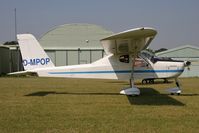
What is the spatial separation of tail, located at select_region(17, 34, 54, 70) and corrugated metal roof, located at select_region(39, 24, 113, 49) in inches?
1395

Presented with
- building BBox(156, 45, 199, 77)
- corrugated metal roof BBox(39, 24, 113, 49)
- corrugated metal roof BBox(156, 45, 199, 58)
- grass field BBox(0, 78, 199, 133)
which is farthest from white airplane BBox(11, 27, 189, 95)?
corrugated metal roof BBox(156, 45, 199, 58)

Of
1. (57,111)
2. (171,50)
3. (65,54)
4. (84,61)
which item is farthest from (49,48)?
(57,111)

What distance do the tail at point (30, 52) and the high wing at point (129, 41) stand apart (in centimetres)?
319

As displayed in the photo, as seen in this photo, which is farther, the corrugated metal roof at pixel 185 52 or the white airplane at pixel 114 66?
the corrugated metal roof at pixel 185 52

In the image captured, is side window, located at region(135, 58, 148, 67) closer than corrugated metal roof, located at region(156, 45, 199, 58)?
Yes

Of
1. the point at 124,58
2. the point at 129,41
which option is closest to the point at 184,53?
the point at 124,58

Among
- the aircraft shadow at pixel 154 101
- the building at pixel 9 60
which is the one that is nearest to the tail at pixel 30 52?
the aircraft shadow at pixel 154 101

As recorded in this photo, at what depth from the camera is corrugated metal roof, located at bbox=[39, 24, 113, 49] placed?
50750mm

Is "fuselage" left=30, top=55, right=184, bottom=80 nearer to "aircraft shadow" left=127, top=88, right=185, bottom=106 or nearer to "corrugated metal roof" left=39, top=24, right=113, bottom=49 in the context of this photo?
"aircraft shadow" left=127, top=88, right=185, bottom=106

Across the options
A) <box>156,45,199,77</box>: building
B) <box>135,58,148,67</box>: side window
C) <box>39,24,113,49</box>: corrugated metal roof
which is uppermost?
<box>135,58,148,67</box>: side window

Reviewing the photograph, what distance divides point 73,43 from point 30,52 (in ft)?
118

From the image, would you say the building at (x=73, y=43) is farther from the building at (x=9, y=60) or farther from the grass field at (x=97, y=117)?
the grass field at (x=97, y=117)

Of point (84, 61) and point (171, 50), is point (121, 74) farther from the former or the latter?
point (171, 50)

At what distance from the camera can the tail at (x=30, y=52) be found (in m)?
14.8
